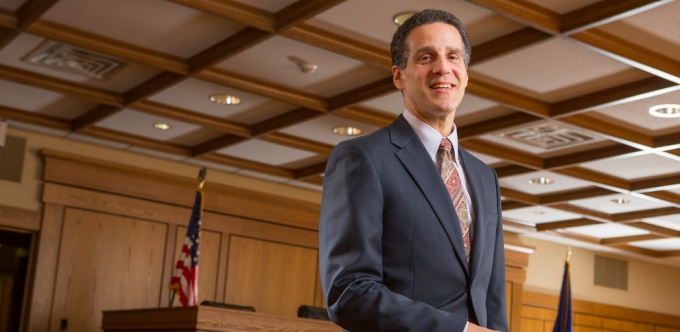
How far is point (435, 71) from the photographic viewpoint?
1716mm

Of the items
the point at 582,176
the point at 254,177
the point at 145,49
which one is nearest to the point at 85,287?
the point at 254,177

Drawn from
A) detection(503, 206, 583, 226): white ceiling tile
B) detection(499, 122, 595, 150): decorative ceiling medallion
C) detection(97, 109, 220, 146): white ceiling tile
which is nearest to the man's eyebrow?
detection(499, 122, 595, 150): decorative ceiling medallion

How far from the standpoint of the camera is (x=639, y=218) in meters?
12.6

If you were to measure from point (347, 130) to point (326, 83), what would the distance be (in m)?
1.46

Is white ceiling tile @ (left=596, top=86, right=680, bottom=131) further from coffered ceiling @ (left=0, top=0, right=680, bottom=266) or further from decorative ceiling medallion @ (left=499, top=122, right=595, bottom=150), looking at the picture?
decorative ceiling medallion @ (left=499, top=122, right=595, bottom=150)

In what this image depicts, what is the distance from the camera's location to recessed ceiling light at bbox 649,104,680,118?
807 cm

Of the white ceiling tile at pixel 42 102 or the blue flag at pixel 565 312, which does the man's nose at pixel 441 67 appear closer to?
the white ceiling tile at pixel 42 102

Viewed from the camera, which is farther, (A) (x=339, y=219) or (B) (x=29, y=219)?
(B) (x=29, y=219)

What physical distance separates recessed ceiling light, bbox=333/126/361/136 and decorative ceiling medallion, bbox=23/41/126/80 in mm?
2428

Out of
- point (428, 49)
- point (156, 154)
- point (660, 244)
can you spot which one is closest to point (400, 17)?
point (428, 49)

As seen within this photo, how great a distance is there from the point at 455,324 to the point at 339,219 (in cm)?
28

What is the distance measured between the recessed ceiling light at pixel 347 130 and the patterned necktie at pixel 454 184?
773cm

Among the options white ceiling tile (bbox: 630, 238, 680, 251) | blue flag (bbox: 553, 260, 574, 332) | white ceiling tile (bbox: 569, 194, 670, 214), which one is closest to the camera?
white ceiling tile (bbox: 569, 194, 670, 214)

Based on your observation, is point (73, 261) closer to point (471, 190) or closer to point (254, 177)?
point (254, 177)
